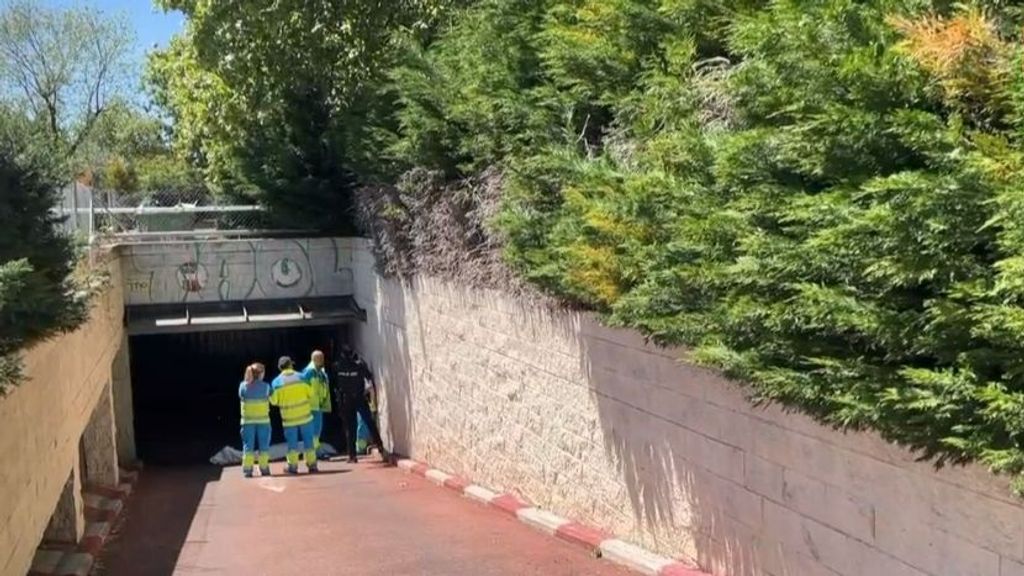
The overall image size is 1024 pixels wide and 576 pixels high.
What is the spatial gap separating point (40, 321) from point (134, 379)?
1861 centimetres

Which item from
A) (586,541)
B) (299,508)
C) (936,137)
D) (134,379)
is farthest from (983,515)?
(134,379)

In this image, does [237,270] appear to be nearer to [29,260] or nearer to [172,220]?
[172,220]

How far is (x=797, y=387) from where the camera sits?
4930 mm

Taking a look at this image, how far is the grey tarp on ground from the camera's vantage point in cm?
1712

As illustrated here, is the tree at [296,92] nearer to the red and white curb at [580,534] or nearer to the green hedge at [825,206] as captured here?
the red and white curb at [580,534]

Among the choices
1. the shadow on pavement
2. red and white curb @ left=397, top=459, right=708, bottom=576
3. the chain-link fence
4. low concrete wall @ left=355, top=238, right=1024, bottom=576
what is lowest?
the shadow on pavement

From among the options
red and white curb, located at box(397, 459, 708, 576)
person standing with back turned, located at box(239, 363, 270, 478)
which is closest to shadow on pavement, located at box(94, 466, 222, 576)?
person standing with back turned, located at box(239, 363, 270, 478)

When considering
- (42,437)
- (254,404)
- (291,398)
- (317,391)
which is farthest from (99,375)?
(42,437)

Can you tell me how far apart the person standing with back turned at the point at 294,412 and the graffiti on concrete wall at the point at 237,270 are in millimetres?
3618

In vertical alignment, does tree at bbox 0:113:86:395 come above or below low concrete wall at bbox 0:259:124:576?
above

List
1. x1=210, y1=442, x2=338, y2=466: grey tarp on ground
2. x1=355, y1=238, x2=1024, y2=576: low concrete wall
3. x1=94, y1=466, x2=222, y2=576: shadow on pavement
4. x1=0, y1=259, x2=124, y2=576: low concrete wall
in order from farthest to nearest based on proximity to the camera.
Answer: x1=210, y1=442, x2=338, y2=466: grey tarp on ground < x1=94, y1=466, x2=222, y2=576: shadow on pavement < x1=0, y1=259, x2=124, y2=576: low concrete wall < x1=355, y1=238, x2=1024, y2=576: low concrete wall

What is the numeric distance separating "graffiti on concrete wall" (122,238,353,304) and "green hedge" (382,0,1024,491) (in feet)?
37.2

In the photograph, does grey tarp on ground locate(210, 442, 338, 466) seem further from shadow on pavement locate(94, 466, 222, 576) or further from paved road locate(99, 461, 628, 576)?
paved road locate(99, 461, 628, 576)

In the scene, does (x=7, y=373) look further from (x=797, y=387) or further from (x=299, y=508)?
(x=299, y=508)
